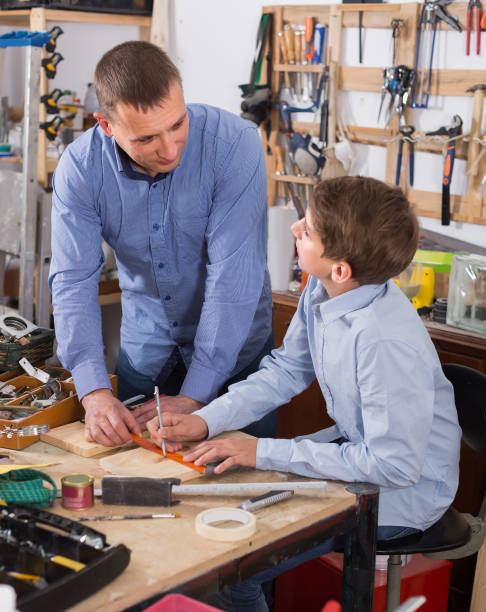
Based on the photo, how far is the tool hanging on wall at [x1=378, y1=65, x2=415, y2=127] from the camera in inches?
121

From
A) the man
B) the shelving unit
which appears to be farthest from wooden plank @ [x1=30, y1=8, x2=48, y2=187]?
the man

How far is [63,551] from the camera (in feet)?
3.68

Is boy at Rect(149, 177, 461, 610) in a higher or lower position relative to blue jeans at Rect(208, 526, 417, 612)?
higher

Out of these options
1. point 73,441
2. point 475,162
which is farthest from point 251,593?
point 475,162

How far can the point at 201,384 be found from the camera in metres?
1.84

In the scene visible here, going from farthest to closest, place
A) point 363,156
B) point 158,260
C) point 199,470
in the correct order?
point 363,156
point 158,260
point 199,470

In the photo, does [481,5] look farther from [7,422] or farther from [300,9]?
[7,422]

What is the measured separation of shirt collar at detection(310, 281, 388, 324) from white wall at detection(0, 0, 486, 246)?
1581 mm

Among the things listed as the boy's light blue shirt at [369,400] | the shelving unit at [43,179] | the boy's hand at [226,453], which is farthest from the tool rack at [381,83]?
the boy's hand at [226,453]

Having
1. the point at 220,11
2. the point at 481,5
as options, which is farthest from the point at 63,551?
the point at 220,11

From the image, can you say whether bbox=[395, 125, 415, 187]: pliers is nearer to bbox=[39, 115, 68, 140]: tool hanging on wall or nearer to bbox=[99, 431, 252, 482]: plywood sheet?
bbox=[39, 115, 68, 140]: tool hanging on wall

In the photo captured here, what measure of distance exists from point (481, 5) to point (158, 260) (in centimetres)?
169

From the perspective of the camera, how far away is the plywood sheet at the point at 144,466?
143 centimetres

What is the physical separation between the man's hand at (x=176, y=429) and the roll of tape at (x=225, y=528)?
283mm
